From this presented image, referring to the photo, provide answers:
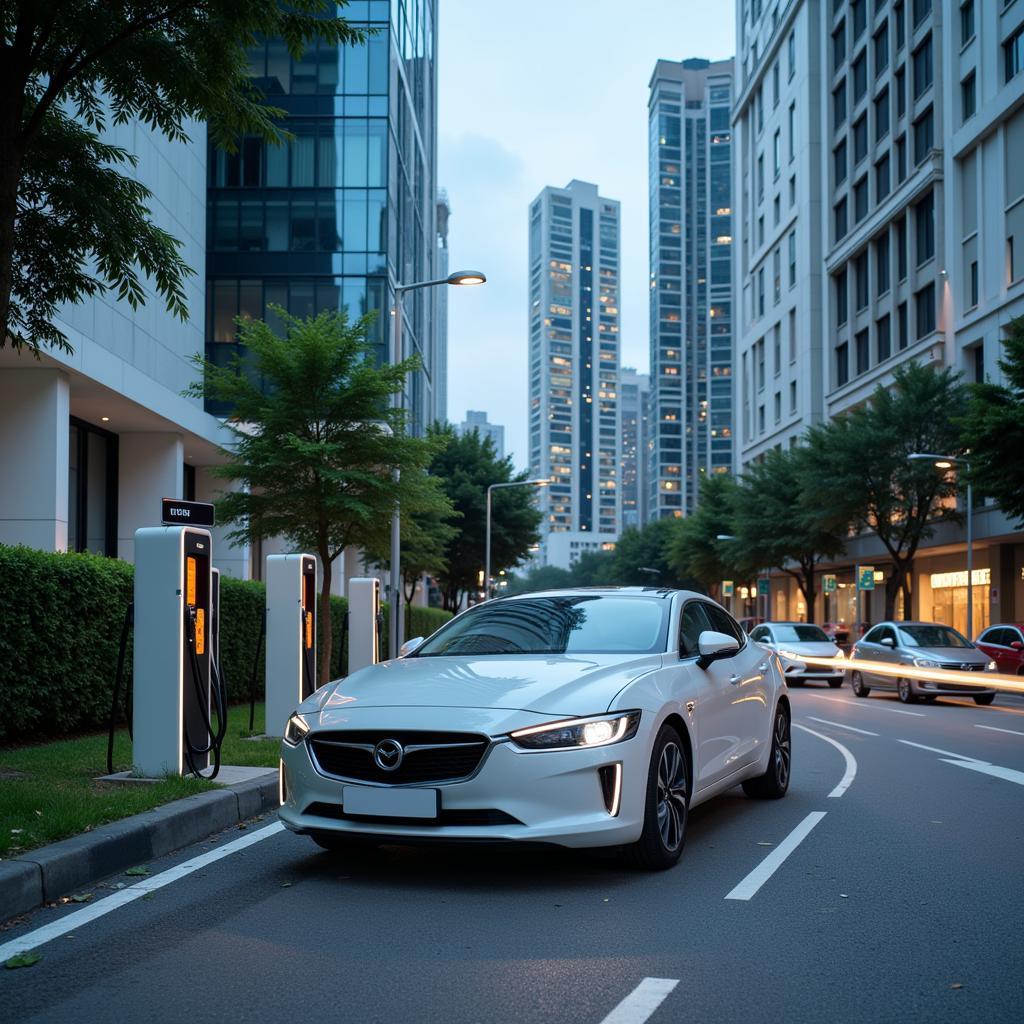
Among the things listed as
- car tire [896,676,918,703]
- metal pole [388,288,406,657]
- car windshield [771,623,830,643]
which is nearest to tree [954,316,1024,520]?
car tire [896,676,918,703]

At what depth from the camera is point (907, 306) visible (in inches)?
2051

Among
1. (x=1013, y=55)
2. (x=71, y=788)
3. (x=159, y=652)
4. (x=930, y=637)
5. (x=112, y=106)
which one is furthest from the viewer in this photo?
(x=1013, y=55)

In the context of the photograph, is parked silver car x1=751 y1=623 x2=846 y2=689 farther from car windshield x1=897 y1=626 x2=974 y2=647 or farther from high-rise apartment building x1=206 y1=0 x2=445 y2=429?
high-rise apartment building x1=206 y1=0 x2=445 y2=429

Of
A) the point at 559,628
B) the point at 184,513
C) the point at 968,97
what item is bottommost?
the point at 559,628

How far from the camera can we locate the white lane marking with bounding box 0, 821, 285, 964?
4910 millimetres

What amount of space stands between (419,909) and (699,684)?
2.39m

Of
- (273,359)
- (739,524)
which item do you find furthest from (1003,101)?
(273,359)

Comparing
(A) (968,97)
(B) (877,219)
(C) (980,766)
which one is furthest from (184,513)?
(B) (877,219)

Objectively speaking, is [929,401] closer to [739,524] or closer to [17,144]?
[739,524]

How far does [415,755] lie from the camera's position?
5.67 m

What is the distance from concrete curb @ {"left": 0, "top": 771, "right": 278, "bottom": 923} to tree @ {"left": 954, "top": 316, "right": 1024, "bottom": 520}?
68.2 feet

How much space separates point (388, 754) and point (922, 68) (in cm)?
5268

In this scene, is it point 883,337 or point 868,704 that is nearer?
point 868,704

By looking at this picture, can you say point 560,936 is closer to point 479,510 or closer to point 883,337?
point 479,510
